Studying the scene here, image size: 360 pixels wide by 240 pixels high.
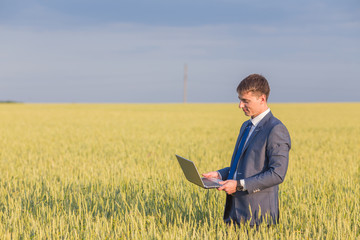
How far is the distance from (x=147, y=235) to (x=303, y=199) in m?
2.20

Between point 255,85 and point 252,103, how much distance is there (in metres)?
0.14

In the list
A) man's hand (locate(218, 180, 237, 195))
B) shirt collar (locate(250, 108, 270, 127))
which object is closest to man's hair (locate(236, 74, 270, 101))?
shirt collar (locate(250, 108, 270, 127))

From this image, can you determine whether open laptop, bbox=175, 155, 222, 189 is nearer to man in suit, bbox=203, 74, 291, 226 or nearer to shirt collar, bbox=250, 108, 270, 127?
man in suit, bbox=203, 74, 291, 226

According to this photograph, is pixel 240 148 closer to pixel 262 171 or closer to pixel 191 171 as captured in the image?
pixel 262 171

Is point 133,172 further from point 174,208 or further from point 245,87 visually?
point 245,87

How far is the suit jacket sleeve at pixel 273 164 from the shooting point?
2852mm

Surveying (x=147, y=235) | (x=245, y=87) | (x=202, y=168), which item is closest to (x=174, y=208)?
(x=147, y=235)

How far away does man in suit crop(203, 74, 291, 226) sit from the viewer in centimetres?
286

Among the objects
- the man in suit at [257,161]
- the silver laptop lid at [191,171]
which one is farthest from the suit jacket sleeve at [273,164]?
the silver laptop lid at [191,171]

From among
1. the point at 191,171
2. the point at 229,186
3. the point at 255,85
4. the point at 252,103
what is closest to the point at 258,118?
the point at 252,103

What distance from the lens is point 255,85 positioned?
2879 millimetres

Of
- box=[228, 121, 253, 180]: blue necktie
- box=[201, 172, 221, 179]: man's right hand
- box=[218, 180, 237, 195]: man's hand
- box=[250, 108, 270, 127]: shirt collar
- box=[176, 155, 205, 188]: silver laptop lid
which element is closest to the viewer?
box=[176, 155, 205, 188]: silver laptop lid

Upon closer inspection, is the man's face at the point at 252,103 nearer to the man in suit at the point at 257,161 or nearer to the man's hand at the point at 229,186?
the man in suit at the point at 257,161

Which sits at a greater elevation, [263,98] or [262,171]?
[263,98]
